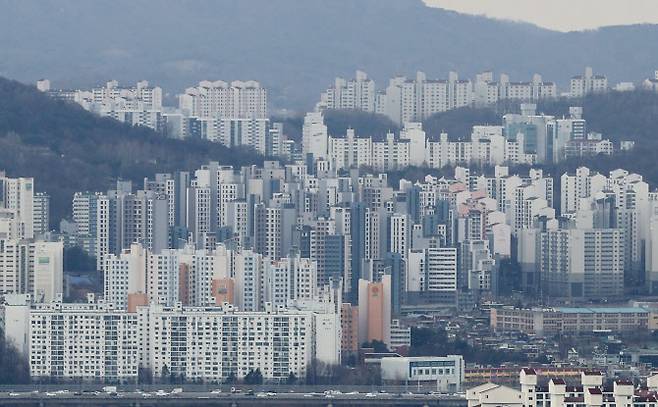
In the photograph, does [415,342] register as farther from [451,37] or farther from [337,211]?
[451,37]

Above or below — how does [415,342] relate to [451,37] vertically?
below

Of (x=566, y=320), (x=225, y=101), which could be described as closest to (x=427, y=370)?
(x=566, y=320)

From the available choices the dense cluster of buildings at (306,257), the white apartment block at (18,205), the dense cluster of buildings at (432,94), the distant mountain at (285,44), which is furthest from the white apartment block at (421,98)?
the white apartment block at (18,205)

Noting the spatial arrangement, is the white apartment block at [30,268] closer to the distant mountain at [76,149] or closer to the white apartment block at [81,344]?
the white apartment block at [81,344]

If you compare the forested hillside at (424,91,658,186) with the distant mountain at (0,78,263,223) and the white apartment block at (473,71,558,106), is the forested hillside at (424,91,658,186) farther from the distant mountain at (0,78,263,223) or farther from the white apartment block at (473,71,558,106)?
the distant mountain at (0,78,263,223)

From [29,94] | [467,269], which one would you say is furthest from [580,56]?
[467,269]

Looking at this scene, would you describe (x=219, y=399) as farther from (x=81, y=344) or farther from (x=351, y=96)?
(x=351, y=96)

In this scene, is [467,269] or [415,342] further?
[467,269]

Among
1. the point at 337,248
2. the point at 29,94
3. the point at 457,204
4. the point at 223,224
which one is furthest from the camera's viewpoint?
the point at 29,94
